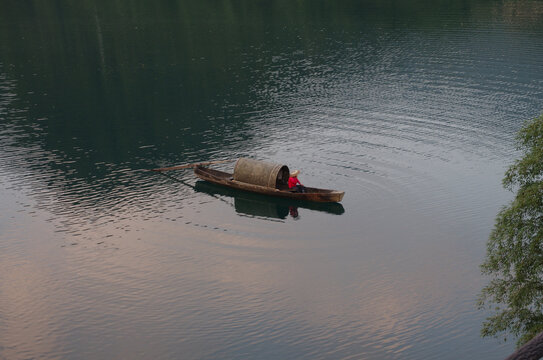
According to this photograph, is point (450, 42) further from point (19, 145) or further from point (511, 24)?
point (19, 145)

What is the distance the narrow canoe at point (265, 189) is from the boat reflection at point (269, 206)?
0.68 metres

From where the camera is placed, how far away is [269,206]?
201 feet

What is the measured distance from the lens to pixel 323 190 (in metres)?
59.8

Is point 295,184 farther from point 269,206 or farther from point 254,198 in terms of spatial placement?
point 254,198

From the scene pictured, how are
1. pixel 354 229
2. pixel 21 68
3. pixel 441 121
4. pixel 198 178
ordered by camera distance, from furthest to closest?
pixel 21 68 < pixel 441 121 < pixel 198 178 < pixel 354 229

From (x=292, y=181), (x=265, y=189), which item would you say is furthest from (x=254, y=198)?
(x=292, y=181)

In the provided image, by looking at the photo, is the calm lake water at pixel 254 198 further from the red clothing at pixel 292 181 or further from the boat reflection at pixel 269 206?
the red clothing at pixel 292 181

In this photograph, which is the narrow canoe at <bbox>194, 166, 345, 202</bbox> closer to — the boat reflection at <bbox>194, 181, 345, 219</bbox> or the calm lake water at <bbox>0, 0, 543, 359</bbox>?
the boat reflection at <bbox>194, 181, 345, 219</bbox>

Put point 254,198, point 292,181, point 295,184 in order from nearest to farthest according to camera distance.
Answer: point 292,181
point 295,184
point 254,198

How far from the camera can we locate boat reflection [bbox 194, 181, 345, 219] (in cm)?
5975

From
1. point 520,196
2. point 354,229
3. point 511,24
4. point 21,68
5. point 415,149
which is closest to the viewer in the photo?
point 520,196

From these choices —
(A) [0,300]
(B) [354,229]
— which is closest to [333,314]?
(B) [354,229]

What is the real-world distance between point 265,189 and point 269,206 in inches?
70.5

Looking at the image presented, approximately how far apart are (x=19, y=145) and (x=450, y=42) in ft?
306
